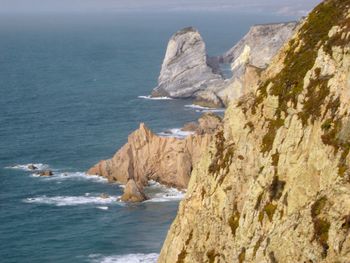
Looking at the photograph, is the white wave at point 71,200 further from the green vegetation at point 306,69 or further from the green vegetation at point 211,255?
the green vegetation at point 306,69

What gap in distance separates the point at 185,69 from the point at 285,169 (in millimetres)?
143798

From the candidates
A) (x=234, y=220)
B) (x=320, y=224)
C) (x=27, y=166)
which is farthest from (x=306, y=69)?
(x=27, y=166)

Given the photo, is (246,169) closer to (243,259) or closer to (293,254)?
(243,259)

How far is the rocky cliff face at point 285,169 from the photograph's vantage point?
Answer: 37.8m

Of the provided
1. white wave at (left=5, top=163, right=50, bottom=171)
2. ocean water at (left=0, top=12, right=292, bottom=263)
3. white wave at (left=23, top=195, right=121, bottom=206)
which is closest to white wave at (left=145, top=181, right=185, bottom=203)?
ocean water at (left=0, top=12, right=292, bottom=263)

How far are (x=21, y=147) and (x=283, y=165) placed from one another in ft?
296

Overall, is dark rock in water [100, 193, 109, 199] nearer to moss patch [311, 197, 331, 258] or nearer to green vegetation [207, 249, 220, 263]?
green vegetation [207, 249, 220, 263]

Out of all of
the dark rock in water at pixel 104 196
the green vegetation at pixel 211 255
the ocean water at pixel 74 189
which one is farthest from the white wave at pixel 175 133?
the green vegetation at pixel 211 255

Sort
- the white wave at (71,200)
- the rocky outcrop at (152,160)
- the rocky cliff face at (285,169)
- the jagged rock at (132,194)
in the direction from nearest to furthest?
the rocky cliff face at (285,169) < the jagged rock at (132,194) < the white wave at (71,200) < the rocky outcrop at (152,160)

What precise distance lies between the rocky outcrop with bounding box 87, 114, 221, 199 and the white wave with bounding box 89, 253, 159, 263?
2616 cm

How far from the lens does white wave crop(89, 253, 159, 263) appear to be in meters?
75.8

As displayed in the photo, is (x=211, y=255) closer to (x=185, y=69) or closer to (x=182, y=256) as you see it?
(x=182, y=256)

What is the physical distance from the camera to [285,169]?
4194 centimetres

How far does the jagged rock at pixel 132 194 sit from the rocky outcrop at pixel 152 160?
536 centimetres
